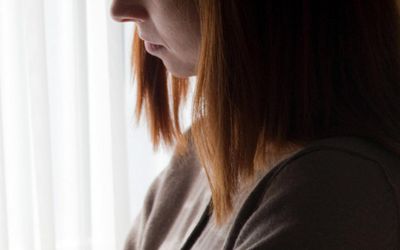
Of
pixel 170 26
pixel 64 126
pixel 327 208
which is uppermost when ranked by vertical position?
pixel 170 26

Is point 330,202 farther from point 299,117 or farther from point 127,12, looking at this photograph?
point 127,12

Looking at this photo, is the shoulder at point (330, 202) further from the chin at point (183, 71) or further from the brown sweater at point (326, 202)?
the chin at point (183, 71)

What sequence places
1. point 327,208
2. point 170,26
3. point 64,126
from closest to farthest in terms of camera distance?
point 327,208, point 170,26, point 64,126

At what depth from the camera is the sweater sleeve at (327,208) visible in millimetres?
566

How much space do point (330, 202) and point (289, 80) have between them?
125mm

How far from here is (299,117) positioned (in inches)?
25.1

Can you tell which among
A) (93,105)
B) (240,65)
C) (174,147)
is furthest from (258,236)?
(93,105)

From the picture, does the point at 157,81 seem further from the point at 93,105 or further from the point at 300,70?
the point at 93,105

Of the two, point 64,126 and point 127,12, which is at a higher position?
point 127,12

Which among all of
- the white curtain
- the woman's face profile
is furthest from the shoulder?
the white curtain

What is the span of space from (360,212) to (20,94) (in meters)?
0.88

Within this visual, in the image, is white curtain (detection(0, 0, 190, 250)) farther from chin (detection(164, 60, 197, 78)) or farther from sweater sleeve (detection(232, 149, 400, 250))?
sweater sleeve (detection(232, 149, 400, 250))

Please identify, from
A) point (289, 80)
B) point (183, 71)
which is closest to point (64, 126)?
point (183, 71)

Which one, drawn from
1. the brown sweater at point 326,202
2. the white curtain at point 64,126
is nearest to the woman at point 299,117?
the brown sweater at point 326,202
